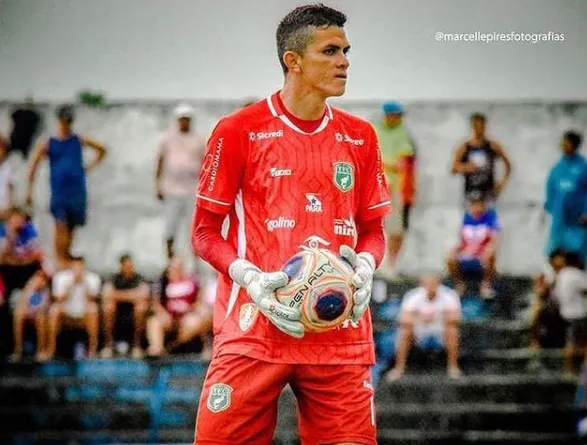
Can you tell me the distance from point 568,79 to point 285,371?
5747mm

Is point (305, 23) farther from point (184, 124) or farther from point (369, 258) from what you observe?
point (184, 124)

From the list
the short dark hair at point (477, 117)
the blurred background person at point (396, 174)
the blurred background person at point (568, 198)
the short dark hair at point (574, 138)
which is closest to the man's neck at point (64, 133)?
the blurred background person at point (396, 174)

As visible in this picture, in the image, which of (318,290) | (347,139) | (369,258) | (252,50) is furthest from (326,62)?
→ (252,50)

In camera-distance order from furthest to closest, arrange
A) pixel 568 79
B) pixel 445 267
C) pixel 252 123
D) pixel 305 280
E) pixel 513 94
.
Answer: pixel 445 267
pixel 513 94
pixel 568 79
pixel 252 123
pixel 305 280

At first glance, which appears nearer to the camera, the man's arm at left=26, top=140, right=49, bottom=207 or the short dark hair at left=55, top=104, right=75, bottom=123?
the short dark hair at left=55, top=104, right=75, bottom=123

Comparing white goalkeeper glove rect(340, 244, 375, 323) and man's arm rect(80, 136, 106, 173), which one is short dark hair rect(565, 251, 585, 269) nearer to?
man's arm rect(80, 136, 106, 173)

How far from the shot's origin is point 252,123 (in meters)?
3.62

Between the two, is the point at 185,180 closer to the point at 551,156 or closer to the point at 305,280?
the point at 551,156

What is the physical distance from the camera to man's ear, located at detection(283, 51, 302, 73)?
363 cm

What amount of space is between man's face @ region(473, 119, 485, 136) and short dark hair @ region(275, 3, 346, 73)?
626cm

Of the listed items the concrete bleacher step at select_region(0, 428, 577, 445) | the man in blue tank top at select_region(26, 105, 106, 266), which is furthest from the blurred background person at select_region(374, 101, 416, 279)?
the man in blue tank top at select_region(26, 105, 106, 266)

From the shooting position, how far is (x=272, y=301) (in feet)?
11.2

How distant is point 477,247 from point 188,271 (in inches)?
97.2

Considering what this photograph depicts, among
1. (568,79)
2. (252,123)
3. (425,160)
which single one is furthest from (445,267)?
(252,123)
